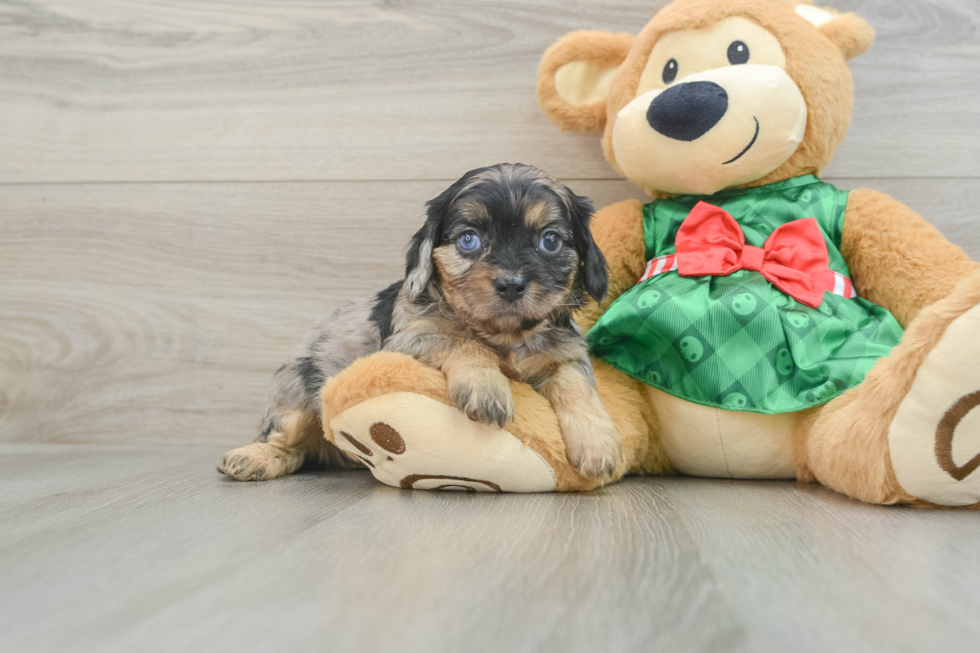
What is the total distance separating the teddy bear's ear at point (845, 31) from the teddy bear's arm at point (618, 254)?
659 mm

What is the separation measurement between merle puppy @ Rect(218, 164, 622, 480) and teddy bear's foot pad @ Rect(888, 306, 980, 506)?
54 cm

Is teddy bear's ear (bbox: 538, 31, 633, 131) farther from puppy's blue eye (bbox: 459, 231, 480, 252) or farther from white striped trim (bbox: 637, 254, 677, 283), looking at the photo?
puppy's blue eye (bbox: 459, 231, 480, 252)

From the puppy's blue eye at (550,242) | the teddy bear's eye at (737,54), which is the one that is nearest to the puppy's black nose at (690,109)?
the teddy bear's eye at (737,54)

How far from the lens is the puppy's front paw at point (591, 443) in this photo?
137cm

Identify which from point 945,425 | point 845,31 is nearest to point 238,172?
point 845,31

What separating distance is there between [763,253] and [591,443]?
2.16 feet

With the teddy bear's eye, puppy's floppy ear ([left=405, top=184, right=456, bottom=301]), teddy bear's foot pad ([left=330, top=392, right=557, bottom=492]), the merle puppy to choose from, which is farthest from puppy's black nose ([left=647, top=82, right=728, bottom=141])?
teddy bear's foot pad ([left=330, top=392, right=557, bottom=492])

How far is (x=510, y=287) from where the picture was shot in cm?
136

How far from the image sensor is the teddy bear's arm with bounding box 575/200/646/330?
5.97ft

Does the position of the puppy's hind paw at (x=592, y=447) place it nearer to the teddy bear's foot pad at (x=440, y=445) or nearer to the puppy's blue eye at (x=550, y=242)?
the teddy bear's foot pad at (x=440, y=445)

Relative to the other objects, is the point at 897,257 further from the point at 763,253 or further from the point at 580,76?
the point at 580,76

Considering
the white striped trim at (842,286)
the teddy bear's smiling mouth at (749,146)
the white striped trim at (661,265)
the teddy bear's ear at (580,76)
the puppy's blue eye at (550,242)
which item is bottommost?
the white striped trim at (842,286)

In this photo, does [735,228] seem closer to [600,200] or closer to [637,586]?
[600,200]

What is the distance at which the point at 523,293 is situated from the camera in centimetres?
138
